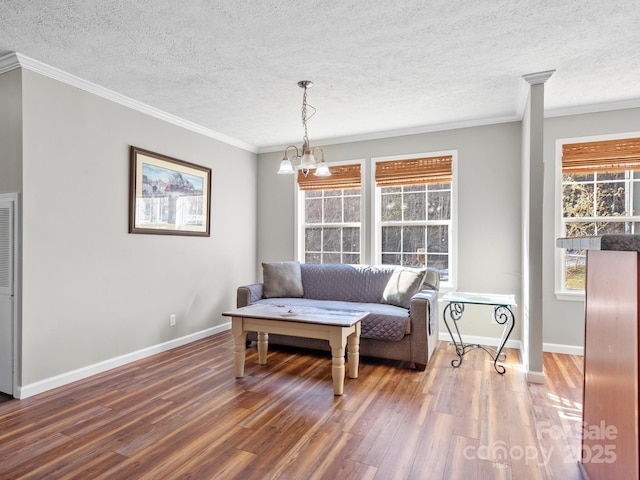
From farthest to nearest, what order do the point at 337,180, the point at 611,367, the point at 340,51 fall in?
the point at 337,180 < the point at 340,51 < the point at 611,367

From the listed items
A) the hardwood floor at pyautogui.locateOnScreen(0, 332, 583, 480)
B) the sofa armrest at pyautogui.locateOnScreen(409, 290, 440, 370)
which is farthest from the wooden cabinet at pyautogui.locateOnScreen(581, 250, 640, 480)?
the sofa armrest at pyautogui.locateOnScreen(409, 290, 440, 370)

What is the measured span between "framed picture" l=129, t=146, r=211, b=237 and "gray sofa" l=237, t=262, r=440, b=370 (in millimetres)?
969

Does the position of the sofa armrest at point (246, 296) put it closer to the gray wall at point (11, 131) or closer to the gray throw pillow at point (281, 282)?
the gray throw pillow at point (281, 282)

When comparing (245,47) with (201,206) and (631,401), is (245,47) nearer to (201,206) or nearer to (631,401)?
(201,206)

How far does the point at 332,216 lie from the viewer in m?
5.10

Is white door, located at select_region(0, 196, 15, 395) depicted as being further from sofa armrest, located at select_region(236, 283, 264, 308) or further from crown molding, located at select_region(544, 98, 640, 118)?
crown molding, located at select_region(544, 98, 640, 118)

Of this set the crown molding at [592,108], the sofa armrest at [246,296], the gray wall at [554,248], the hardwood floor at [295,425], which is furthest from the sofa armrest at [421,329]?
the crown molding at [592,108]

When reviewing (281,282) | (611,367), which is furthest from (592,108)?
(281,282)

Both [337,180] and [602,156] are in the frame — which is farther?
[337,180]

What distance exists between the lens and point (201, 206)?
4434 mm

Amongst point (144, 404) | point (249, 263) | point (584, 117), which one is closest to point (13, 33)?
A: point (144, 404)

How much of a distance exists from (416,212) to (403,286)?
115 centimetres

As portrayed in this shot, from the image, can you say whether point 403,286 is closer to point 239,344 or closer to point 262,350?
point 262,350

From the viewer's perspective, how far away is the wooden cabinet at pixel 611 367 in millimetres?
1256
